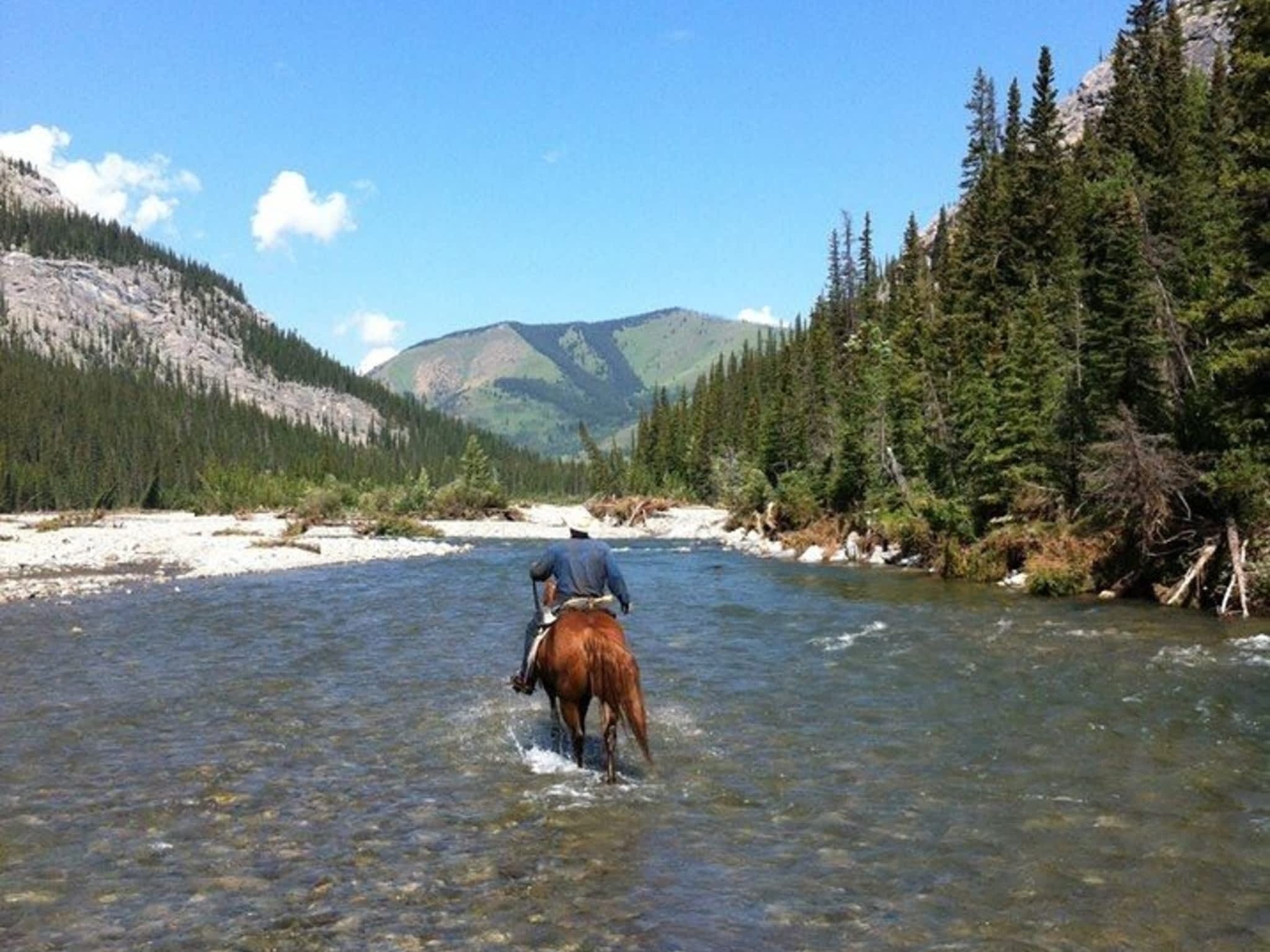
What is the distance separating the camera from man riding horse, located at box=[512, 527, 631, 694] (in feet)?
42.0

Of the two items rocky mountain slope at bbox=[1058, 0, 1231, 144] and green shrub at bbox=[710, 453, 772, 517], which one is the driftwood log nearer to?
green shrub at bbox=[710, 453, 772, 517]

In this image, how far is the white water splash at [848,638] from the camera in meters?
20.8

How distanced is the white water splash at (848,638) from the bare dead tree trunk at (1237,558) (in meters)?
9.12

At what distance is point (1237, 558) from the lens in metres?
24.6

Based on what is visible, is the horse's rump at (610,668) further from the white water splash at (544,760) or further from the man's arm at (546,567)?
the man's arm at (546,567)

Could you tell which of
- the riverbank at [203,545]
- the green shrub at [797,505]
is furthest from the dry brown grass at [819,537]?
the riverbank at [203,545]

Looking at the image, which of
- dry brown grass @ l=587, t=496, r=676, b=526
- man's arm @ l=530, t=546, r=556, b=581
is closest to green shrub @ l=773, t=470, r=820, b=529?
dry brown grass @ l=587, t=496, r=676, b=526

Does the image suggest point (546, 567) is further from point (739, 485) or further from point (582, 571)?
point (739, 485)

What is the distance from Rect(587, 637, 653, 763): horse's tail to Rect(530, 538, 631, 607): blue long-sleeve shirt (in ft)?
5.16

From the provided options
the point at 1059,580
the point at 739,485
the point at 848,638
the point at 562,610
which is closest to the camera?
the point at 562,610

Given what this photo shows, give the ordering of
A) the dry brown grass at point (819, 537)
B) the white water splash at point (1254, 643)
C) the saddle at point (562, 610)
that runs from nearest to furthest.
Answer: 1. the saddle at point (562, 610)
2. the white water splash at point (1254, 643)
3. the dry brown grass at point (819, 537)

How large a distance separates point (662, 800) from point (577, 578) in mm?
3392

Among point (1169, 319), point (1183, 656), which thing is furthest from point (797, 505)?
point (1183, 656)

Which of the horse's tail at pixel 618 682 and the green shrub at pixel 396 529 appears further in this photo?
the green shrub at pixel 396 529
